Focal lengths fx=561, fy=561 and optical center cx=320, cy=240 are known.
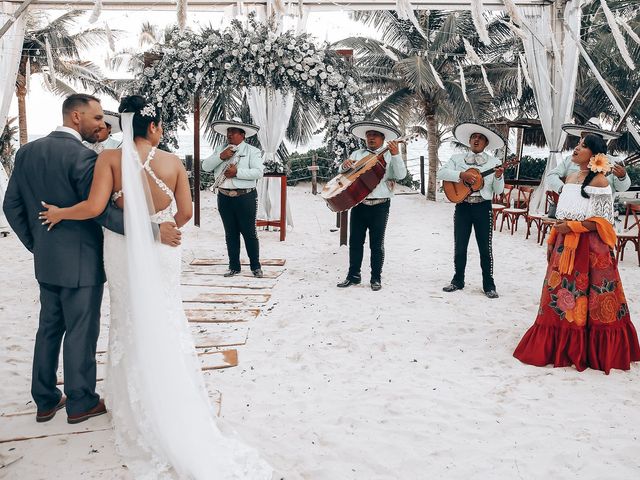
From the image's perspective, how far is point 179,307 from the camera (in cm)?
322

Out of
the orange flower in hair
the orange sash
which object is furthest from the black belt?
the orange flower in hair

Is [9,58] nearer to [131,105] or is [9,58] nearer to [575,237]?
[131,105]

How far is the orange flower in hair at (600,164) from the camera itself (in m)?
4.21

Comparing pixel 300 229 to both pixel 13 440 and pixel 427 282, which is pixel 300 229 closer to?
pixel 427 282

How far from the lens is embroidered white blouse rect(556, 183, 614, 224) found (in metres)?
4.32

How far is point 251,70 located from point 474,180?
147 inches

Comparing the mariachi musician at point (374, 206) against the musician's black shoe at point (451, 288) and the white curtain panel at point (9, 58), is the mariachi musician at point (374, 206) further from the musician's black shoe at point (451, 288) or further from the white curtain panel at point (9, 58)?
the white curtain panel at point (9, 58)

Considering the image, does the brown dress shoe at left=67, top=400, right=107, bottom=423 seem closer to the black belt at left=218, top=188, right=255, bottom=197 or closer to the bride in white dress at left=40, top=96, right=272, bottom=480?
the bride in white dress at left=40, top=96, right=272, bottom=480

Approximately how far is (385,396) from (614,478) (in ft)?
4.86

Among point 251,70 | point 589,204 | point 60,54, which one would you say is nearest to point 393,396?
point 589,204

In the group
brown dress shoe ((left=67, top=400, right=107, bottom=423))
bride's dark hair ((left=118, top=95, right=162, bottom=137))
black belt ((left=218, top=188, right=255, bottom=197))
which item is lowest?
Result: brown dress shoe ((left=67, top=400, right=107, bottom=423))

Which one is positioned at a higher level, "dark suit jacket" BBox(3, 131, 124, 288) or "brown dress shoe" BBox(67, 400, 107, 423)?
"dark suit jacket" BBox(3, 131, 124, 288)

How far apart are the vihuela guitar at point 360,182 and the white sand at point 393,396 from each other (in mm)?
1096

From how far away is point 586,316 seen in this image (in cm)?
435
